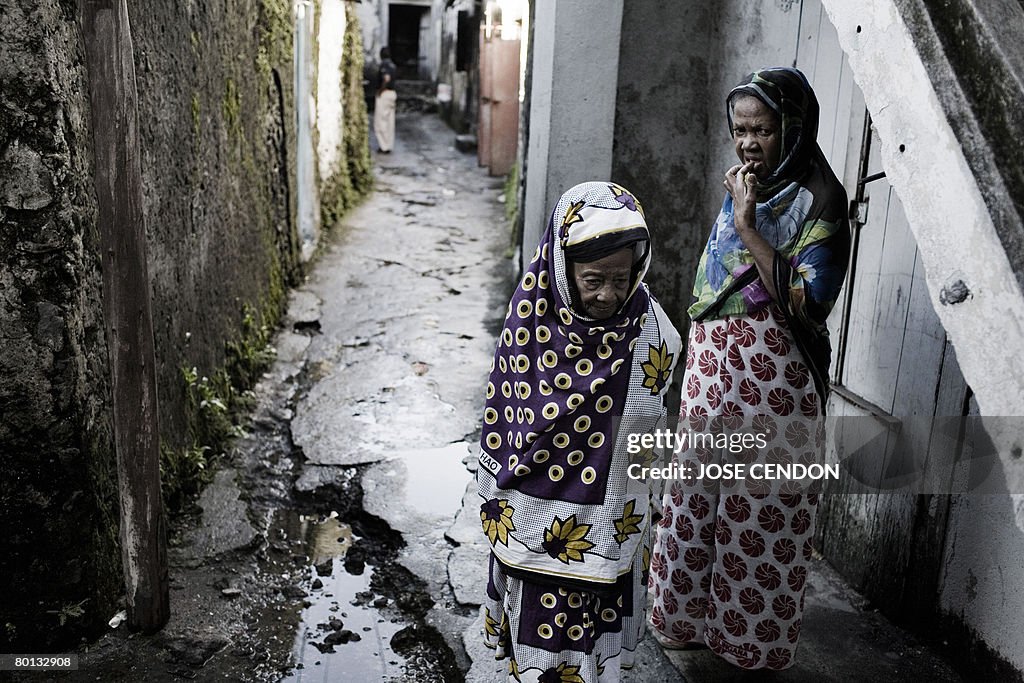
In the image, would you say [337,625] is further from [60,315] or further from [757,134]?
[757,134]

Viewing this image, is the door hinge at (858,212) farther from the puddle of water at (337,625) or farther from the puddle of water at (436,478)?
the puddle of water at (337,625)

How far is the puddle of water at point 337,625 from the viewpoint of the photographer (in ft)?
10.5

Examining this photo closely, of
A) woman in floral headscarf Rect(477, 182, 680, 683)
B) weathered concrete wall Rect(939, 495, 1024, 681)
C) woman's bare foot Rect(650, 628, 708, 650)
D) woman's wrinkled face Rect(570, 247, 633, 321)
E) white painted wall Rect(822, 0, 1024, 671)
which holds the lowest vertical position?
woman's bare foot Rect(650, 628, 708, 650)

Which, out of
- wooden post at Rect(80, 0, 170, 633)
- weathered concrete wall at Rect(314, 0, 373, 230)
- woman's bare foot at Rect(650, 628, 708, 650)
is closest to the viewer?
wooden post at Rect(80, 0, 170, 633)

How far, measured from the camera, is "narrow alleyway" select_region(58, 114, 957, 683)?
3199 millimetres

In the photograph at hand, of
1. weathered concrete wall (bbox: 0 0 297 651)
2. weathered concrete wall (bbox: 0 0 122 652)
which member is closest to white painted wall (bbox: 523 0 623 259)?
weathered concrete wall (bbox: 0 0 297 651)

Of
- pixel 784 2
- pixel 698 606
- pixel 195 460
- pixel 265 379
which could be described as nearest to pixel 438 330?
pixel 265 379

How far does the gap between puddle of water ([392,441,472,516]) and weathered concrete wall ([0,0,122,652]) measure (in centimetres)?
157

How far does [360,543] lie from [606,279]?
7.41ft

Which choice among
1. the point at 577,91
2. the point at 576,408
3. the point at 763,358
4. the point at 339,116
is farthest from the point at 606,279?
the point at 339,116

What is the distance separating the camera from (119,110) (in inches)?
118

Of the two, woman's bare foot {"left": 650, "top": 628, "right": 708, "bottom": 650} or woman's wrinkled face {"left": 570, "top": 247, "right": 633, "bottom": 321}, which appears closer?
woman's wrinkled face {"left": 570, "top": 247, "right": 633, "bottom": 321}

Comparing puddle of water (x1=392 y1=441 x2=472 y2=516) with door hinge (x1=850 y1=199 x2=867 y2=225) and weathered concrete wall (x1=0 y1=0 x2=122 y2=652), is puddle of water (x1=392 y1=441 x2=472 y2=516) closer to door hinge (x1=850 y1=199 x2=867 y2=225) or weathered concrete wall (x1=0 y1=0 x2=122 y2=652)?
weathered concrete wall (x1=0 y1=0 x2=122 y2=652)

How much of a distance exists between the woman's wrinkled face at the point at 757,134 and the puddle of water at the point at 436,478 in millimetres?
2268
